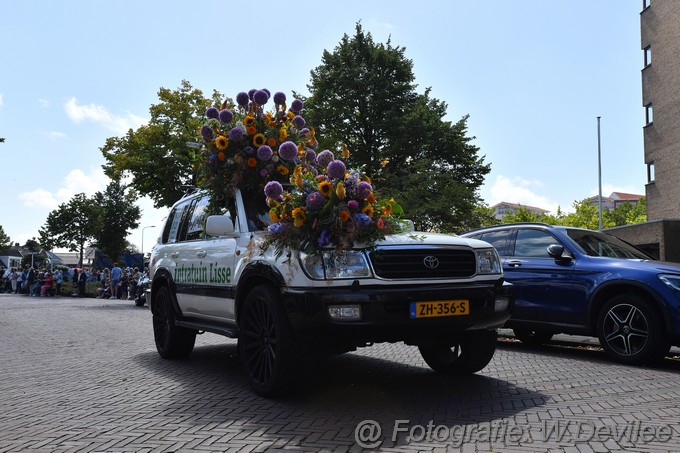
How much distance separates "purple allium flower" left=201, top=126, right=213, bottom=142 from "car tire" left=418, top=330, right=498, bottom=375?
9.95 feet

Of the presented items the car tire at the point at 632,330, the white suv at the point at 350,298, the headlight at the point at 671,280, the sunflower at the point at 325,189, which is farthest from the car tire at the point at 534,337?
the sunflower at the point at 325,189

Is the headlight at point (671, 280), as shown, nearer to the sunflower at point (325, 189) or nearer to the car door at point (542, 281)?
the car door at point (542, 281)

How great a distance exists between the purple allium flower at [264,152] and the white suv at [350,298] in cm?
44

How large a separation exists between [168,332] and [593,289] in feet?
16.5

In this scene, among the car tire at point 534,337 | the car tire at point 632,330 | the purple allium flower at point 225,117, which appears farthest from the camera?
the car tire at point 534,337

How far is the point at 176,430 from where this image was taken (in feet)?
13.9

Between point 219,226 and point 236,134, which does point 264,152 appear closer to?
point 236,134

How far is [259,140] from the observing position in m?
6.41

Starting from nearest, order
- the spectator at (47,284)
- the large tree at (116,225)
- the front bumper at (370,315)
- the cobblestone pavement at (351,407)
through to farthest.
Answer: the cobblestone pavement at (351,407), the front bumper at (370,315), the spectator at (47,284), the large tree at (116,225)

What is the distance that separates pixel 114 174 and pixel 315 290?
2520 centimetres

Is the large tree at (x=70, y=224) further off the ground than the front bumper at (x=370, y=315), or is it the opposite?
the large tree at (x=70, y=224)

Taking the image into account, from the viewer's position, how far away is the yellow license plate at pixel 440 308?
4.66 metres

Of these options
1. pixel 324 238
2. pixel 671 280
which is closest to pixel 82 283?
pixel 324 238

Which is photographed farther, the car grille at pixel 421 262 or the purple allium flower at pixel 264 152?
the purple allium flower at pixel 264 152
